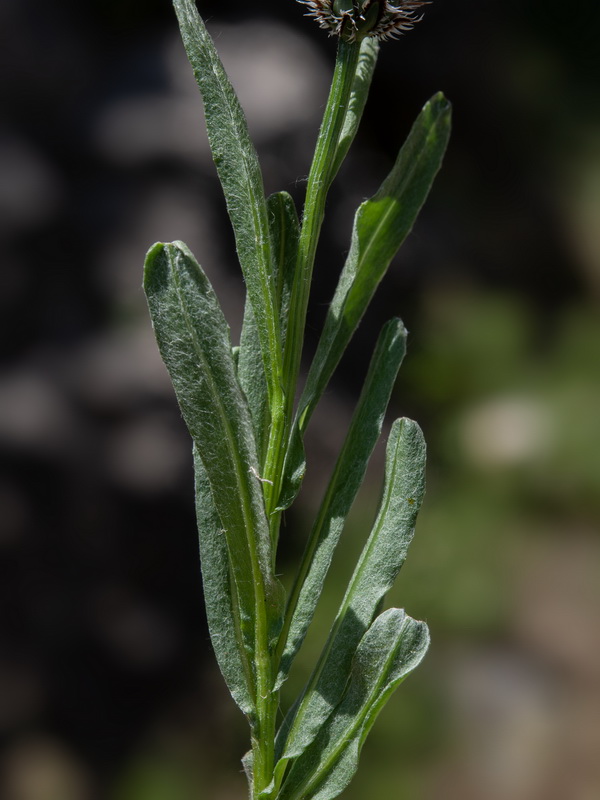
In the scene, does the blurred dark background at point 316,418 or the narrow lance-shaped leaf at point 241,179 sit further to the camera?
the blurred dark background at point 316,418

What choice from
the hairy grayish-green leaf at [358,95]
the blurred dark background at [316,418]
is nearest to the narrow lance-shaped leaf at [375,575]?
the hairy grayish-green leaf at [358,95]

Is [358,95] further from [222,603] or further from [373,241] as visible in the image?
[222,603]

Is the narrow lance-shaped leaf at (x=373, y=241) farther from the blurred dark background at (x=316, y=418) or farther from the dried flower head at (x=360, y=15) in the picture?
the blurred dark background at (x=316, y=418)

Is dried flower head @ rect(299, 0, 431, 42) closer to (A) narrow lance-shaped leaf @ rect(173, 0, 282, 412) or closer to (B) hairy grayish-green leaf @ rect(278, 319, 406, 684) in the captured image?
(A) narrow lance-shaped leaf @ rect(173, 0, 282, 412)

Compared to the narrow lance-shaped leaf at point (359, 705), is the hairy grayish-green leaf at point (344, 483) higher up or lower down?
higher up

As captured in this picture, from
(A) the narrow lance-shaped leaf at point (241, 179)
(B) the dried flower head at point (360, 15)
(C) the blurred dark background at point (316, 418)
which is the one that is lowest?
(C) the blurred dark background at point (316, 418)

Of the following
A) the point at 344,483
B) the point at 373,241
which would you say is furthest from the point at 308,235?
the point at 344,483
